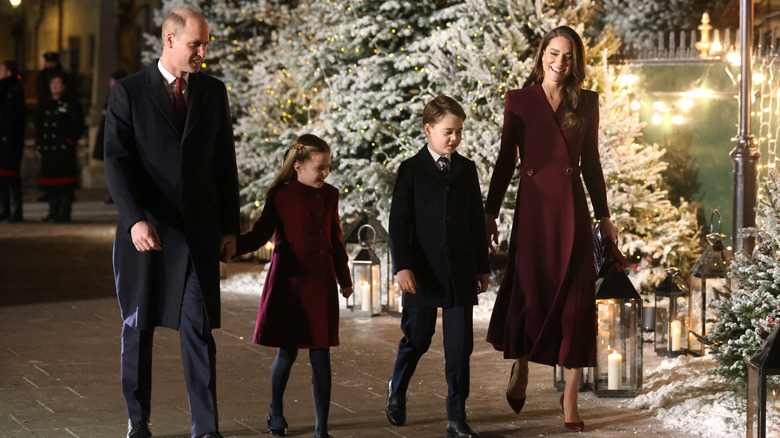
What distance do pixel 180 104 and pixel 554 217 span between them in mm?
2017

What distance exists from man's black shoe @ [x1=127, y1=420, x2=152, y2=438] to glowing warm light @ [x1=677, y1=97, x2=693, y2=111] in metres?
7.95

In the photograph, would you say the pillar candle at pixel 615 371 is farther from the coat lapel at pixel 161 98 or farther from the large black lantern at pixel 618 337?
the coat lapel at pixel 161 98

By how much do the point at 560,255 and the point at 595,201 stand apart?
0.40 m

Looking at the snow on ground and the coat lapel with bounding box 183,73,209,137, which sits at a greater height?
the coat lapel with bounding box 183,73,209,137

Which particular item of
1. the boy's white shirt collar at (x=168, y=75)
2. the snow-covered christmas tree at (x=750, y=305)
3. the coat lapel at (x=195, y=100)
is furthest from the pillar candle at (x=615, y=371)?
the boy's white shirt collar at (x=168, y=75)

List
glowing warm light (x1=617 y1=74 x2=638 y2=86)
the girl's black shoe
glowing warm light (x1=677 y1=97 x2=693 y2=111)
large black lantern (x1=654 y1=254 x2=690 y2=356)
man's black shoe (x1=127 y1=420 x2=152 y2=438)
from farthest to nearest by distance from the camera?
glowing warm light (x1=677 y1=97 x2=693 y2=111) → glowing warm light (x1=617 y1=74 x2=638 y2=86) → large black lantern (x1=654 y1=254 x2=690 y2=356) → the girl's black shoe → man's black shoe (x1=127 y1=420 x2=152 y2=438)

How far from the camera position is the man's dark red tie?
5.75m

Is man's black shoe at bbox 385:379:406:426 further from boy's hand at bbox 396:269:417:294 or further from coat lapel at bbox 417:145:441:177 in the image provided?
coat lapel at bbox 417:145:441:177

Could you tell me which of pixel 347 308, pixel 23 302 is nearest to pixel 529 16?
pixel 347 308

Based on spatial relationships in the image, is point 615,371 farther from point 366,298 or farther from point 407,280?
point 366,298

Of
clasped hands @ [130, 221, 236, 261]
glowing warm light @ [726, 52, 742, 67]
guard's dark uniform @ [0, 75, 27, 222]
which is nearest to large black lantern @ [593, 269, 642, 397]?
clasped hands @ [130, 221, 236, 261]

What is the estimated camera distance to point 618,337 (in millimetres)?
7109

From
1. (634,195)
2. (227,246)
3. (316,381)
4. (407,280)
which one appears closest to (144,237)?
(227,246)

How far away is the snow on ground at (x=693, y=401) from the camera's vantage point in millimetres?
6164
